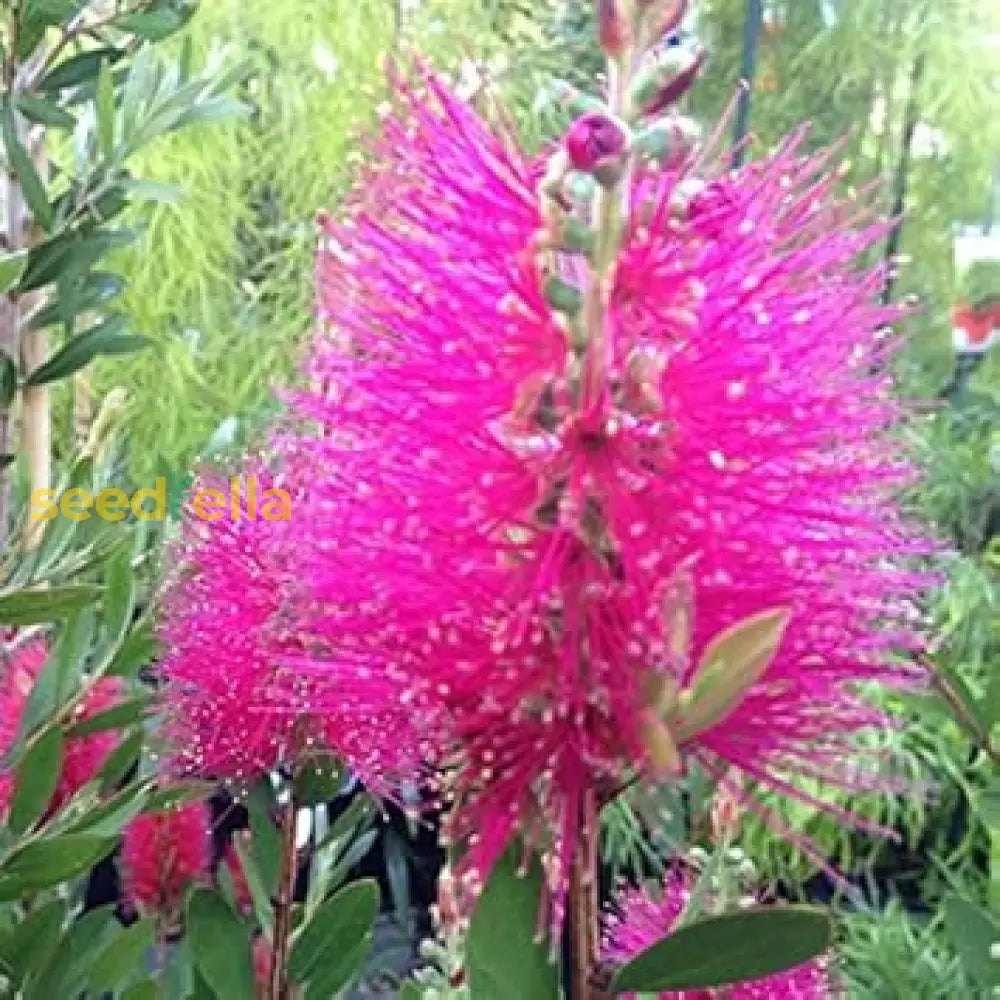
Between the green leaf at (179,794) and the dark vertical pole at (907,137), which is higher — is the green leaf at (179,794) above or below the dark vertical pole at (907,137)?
above

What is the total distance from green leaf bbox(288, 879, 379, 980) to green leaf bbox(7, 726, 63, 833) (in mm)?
103

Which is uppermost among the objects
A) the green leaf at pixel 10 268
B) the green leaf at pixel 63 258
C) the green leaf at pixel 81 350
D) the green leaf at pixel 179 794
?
the green leaf at pixel 10 268

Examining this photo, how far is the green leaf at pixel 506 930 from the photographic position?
0.38m

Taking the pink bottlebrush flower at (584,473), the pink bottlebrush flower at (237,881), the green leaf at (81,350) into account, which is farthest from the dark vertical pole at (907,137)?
the pink bottlebrush flower at (584,473)

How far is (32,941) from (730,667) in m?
0.36

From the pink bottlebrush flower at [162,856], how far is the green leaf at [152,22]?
1.15 feet

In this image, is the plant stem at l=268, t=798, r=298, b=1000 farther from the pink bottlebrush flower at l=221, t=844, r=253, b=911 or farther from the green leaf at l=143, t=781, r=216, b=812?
the pink bottlebrush flower at l=221, t=844, r=253, b=911

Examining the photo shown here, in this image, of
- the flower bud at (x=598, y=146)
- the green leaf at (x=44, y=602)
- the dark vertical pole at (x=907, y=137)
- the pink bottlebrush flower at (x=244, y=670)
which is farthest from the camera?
the dark vertical pole at (x=907, y=137)

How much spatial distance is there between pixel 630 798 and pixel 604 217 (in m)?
0.13

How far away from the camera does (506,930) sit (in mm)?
384

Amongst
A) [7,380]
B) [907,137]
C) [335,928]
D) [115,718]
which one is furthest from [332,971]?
[907,137]

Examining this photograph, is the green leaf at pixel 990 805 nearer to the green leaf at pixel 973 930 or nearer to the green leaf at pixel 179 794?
the green leaf at pixel 973 930

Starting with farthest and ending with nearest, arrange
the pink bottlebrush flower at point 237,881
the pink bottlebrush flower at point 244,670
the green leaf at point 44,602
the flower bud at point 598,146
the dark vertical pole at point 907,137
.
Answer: the dark vertical pole at point 907,137 < the pink bottlebrush flower at point 237,881 < the green leaf at point 44,602 < the pink bottlebrush flower at point 244,670 < the flower bud at point 598,146

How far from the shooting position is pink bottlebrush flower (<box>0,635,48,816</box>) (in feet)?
2.19
